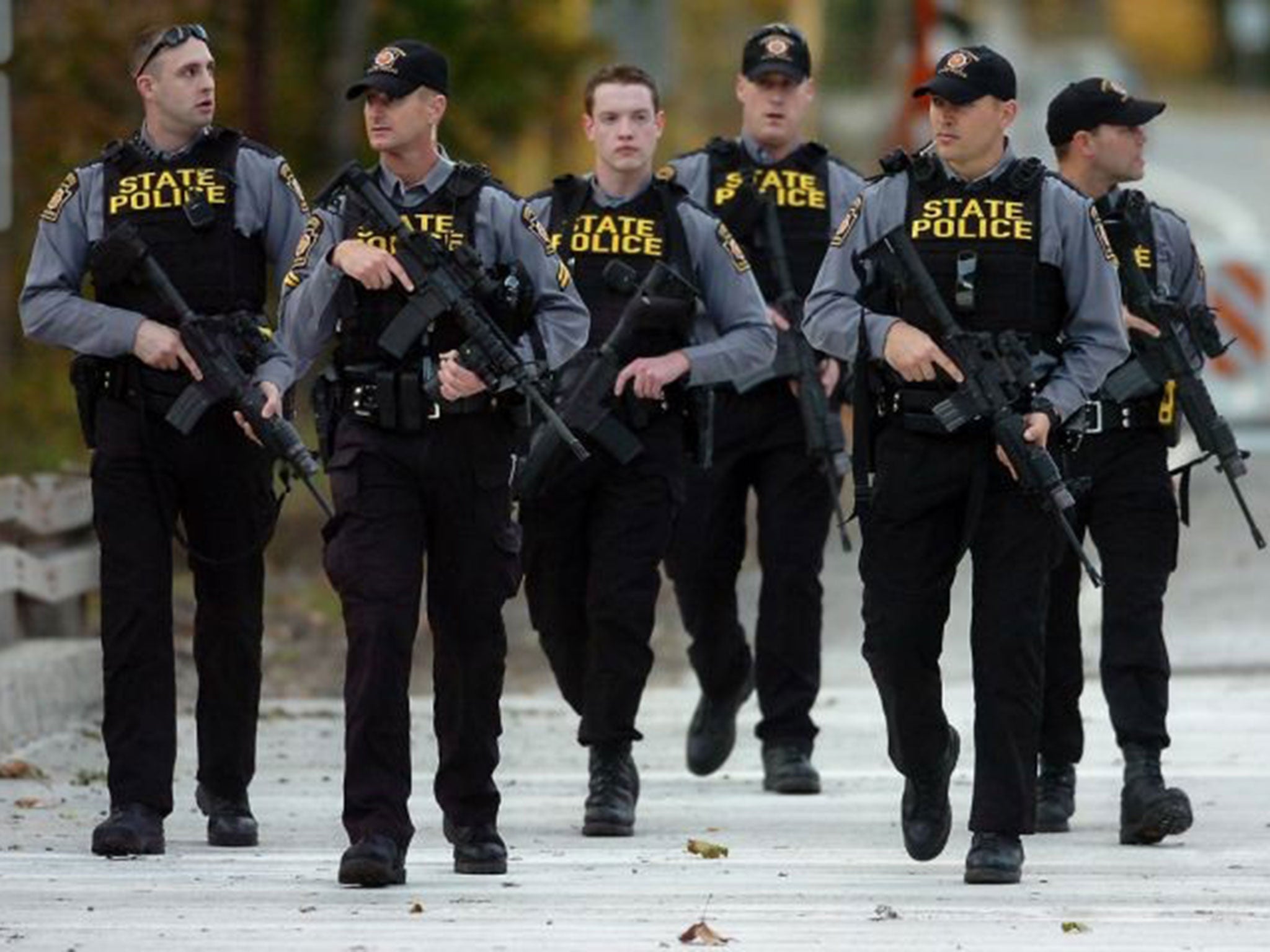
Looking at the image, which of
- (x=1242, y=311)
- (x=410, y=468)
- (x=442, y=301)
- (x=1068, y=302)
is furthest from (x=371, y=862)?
(x=1242, y=311)

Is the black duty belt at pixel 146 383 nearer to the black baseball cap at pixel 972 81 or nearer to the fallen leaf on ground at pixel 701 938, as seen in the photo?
the black baseball cap at pixel 972 81

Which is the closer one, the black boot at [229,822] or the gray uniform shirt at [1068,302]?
the gray uniform shirt at [1068,302]

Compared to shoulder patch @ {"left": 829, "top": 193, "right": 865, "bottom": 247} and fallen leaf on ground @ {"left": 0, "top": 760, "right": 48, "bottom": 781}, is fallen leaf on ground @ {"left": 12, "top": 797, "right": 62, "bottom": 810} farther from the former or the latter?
shoulder patch @ {"left": 829, "top": 193, "right": 865, "bottom": 247}

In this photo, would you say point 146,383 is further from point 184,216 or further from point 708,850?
point 708,850

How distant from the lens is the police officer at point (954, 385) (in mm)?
9477

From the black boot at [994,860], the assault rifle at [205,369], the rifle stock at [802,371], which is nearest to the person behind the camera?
the black boot at [994,860]

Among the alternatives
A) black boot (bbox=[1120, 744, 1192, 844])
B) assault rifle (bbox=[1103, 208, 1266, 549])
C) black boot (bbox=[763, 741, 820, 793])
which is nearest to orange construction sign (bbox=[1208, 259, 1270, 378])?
black boot (bbox=[763, 741, 820, 793])

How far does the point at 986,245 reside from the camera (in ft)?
31.1

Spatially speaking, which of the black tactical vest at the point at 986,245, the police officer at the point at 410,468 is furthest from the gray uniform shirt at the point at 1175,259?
the police officer at the point at 410,468

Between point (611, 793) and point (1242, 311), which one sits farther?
point (1242, 311)

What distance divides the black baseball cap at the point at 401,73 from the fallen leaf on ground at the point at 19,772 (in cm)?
344

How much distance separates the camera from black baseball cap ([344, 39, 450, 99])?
938cm

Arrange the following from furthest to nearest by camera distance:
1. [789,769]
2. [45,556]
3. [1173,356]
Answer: [45,556] → [789,769] → [1173,356]

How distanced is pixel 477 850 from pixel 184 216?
6.49ft
